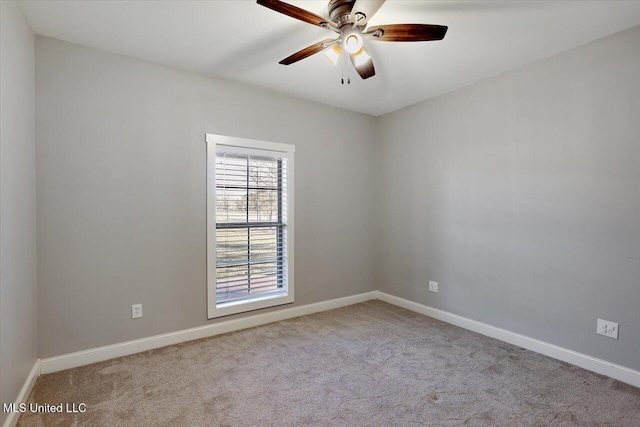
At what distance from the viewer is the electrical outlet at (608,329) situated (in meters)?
2.39

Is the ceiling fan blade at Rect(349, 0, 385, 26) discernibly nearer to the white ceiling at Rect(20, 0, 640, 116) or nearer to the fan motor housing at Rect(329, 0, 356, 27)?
the fan motor housing at Rect(329, 0, 356, 27)

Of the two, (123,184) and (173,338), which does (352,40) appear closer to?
(123,184)

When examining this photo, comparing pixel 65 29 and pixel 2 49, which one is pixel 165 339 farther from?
pixel 65 29

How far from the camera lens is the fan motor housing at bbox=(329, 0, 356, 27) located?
1.87 m

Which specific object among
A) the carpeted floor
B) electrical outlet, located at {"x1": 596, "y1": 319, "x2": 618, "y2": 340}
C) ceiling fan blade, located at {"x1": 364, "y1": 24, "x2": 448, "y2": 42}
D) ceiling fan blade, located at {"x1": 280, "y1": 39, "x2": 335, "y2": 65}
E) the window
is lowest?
the carpeted floor

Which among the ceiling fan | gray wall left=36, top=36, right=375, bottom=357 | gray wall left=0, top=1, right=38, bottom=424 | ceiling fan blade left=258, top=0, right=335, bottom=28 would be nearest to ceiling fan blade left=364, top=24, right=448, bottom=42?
the ceiling fan

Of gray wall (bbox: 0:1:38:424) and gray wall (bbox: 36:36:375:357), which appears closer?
gray wall (bbox: 0:1:38:424)

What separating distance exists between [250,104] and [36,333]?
2.65 metres

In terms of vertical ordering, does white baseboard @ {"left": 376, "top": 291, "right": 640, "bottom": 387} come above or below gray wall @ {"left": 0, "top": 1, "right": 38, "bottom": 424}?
below

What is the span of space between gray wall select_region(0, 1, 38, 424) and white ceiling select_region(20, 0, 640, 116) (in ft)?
1.15

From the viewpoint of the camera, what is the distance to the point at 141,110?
9.22ft

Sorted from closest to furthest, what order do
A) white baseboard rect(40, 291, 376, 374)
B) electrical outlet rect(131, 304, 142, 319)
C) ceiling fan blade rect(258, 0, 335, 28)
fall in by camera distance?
ceiling fan blade rect(258, 0, 335, 28) < white baseboard rect(40, 291, 376, 374) < electrical outlet rect(131, 304, 142, 319)

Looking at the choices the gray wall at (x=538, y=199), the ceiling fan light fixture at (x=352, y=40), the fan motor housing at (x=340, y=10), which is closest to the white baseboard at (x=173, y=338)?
the gray wall at (x=538, y=199)

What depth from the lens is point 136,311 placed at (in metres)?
2.79
